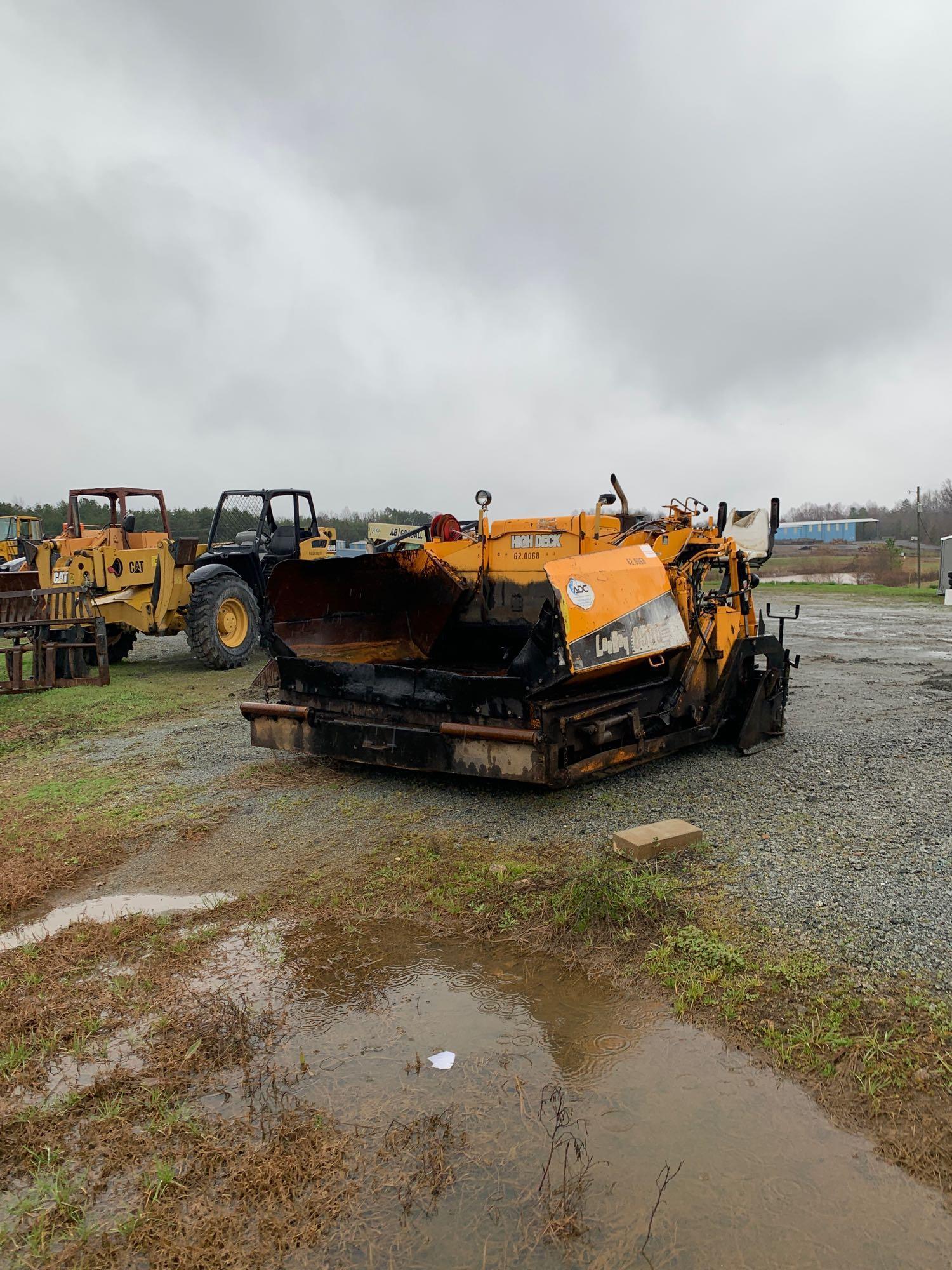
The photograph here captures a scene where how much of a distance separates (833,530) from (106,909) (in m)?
88.1

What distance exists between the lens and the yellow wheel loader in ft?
15.5

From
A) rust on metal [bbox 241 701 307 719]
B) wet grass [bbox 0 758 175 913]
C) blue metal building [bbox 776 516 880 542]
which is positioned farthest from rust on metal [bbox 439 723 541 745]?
blue metal building [bbox 776 516 880 542]

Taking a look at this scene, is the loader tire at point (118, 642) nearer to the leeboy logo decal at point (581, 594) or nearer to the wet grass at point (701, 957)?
the wet grass at point (701, 957)

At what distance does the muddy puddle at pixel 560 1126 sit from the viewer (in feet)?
Result: 6.47

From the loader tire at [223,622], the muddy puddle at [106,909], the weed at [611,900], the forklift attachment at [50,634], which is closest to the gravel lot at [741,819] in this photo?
the muddy puddle at [106,909]

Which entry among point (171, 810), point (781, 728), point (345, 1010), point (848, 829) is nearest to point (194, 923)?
point (345, 1010)

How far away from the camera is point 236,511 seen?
11.6m

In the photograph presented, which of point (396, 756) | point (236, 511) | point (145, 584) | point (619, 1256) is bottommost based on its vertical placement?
point (619, 1256)

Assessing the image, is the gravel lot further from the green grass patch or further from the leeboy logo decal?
the green grass patch

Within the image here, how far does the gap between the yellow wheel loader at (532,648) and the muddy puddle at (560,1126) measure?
69.4 inches

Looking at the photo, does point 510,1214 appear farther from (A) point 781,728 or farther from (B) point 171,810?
(A) point 781,728

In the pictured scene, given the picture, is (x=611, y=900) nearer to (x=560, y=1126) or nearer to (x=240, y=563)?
(x=560, y=1126)

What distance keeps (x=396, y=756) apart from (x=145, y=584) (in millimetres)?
6506

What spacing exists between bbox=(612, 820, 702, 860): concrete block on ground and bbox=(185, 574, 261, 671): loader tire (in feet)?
23.9
